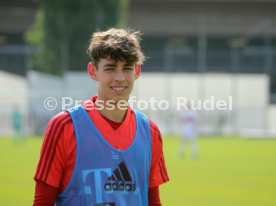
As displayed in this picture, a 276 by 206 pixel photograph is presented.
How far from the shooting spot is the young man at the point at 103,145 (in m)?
2.96

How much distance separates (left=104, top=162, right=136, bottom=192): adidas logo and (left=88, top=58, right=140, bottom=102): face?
36 centimetres

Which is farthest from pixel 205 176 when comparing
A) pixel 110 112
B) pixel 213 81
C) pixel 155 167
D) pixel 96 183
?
pixel 213 81

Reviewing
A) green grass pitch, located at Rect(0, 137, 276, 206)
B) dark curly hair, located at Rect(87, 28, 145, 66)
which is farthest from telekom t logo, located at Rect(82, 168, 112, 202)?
green grass pitch, located at Rect(0, 137, 276, 206)

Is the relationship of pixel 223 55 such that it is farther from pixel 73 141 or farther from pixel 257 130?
pixel 73 141

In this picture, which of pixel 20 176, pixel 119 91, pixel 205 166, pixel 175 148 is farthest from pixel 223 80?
pixel 119 91

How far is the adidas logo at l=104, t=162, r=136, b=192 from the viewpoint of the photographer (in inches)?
118

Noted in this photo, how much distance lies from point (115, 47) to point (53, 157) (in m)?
0.62

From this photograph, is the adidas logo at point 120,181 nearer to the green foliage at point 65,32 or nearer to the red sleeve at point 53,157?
the red sleeve at point 53,157

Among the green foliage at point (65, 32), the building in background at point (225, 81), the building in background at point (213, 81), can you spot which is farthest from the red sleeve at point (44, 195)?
the building in background at point (225, 81)

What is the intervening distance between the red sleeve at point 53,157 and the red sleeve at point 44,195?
3 centimetres

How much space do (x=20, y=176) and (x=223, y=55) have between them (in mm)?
16306

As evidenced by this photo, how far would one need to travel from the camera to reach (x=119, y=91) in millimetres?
3102

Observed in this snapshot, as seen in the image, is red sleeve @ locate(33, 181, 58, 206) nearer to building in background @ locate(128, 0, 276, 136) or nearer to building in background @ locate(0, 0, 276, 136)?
building in background @ locate(0, 0, 276, 136)

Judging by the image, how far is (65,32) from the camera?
26.6m
